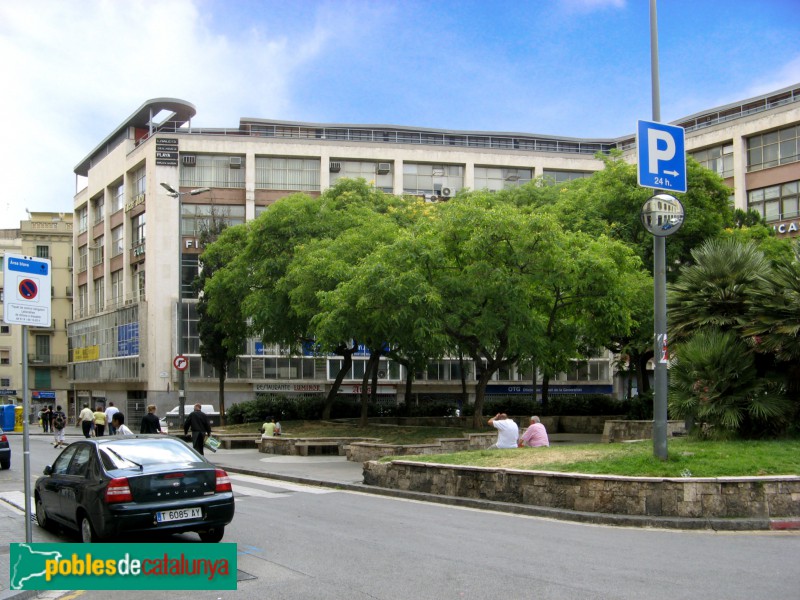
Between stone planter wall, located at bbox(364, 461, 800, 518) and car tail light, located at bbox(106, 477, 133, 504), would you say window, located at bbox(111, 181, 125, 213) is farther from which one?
car tail light, located at bbox(106, 477, 133, 504)

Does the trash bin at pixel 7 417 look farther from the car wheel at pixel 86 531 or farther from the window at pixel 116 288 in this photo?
the car wheel at pixel 86 531

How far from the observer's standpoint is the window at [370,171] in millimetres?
55562

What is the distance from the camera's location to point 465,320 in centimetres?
2356

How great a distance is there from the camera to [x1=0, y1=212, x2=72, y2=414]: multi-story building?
3039 inches

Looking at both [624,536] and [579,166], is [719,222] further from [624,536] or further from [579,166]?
[579,166]

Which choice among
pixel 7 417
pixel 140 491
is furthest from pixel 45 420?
pixel 140 491

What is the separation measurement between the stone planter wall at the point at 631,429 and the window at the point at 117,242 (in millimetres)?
42238

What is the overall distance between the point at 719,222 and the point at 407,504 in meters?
21.7

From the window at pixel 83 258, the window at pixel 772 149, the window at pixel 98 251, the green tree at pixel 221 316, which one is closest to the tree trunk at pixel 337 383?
the green tree at pixel 221 316

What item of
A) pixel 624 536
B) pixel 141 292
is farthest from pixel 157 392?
pixel 624 536

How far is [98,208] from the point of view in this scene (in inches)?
2517

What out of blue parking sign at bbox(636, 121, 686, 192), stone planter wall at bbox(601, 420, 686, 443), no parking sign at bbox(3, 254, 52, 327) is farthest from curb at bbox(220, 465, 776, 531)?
stone planter wall at bbox(601, 420, 686, 443)

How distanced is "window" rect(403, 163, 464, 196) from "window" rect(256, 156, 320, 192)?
20.6ft

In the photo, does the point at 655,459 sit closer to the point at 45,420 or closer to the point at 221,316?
the point at 221,316
